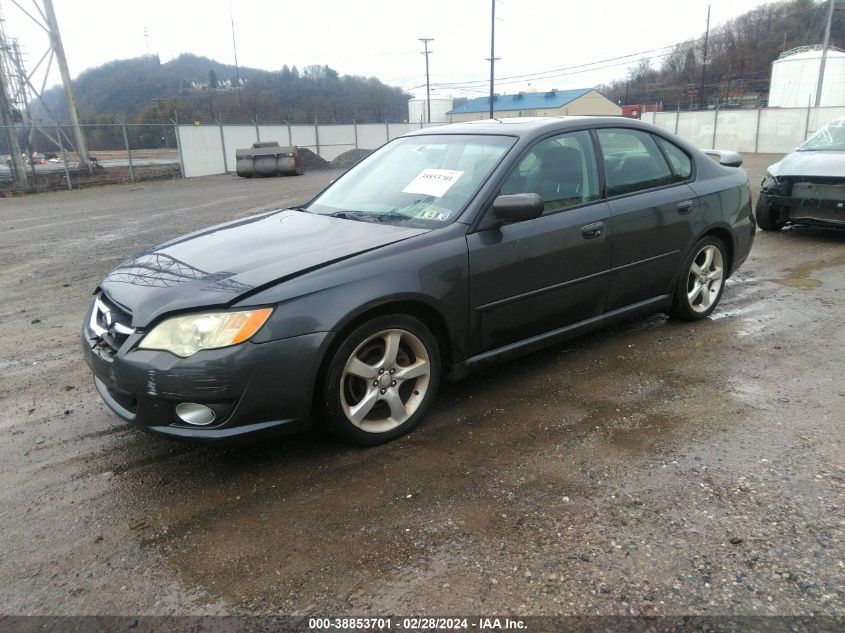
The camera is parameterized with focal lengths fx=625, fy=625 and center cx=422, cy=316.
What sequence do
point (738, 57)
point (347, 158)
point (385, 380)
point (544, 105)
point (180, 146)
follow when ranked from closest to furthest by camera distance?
point (385, 380) < point (180, 146) < point (347, 158) < point (738, 57) < point (544, 105)

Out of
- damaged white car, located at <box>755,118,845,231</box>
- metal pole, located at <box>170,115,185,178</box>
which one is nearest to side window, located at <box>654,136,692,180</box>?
damaged white car, located at <box>755,118,845,231</box>

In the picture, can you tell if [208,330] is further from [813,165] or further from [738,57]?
[738,57]

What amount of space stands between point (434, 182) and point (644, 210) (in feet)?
5.02

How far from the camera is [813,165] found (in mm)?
7895

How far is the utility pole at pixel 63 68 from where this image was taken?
24.4 metres

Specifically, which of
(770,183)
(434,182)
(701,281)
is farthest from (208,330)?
(770,183)

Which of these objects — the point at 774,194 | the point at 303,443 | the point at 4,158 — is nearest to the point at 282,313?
the point at 303,443

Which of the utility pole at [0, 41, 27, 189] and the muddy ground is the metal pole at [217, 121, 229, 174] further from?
the muddy ground

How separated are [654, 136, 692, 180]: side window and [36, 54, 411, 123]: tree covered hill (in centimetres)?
4727

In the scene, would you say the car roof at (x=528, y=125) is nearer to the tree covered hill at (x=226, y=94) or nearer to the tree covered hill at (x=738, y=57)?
the tree covered hill at (x=226, y=94)

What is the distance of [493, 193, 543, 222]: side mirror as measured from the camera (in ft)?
11.3

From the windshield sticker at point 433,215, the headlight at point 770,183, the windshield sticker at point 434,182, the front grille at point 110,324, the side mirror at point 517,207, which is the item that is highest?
the windshield sticker at point 434,182

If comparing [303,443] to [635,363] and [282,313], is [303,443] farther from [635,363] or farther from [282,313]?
[635,363]

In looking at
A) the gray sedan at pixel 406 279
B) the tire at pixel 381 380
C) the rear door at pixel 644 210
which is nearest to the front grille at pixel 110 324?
the gray sedan at pixel 406 279
